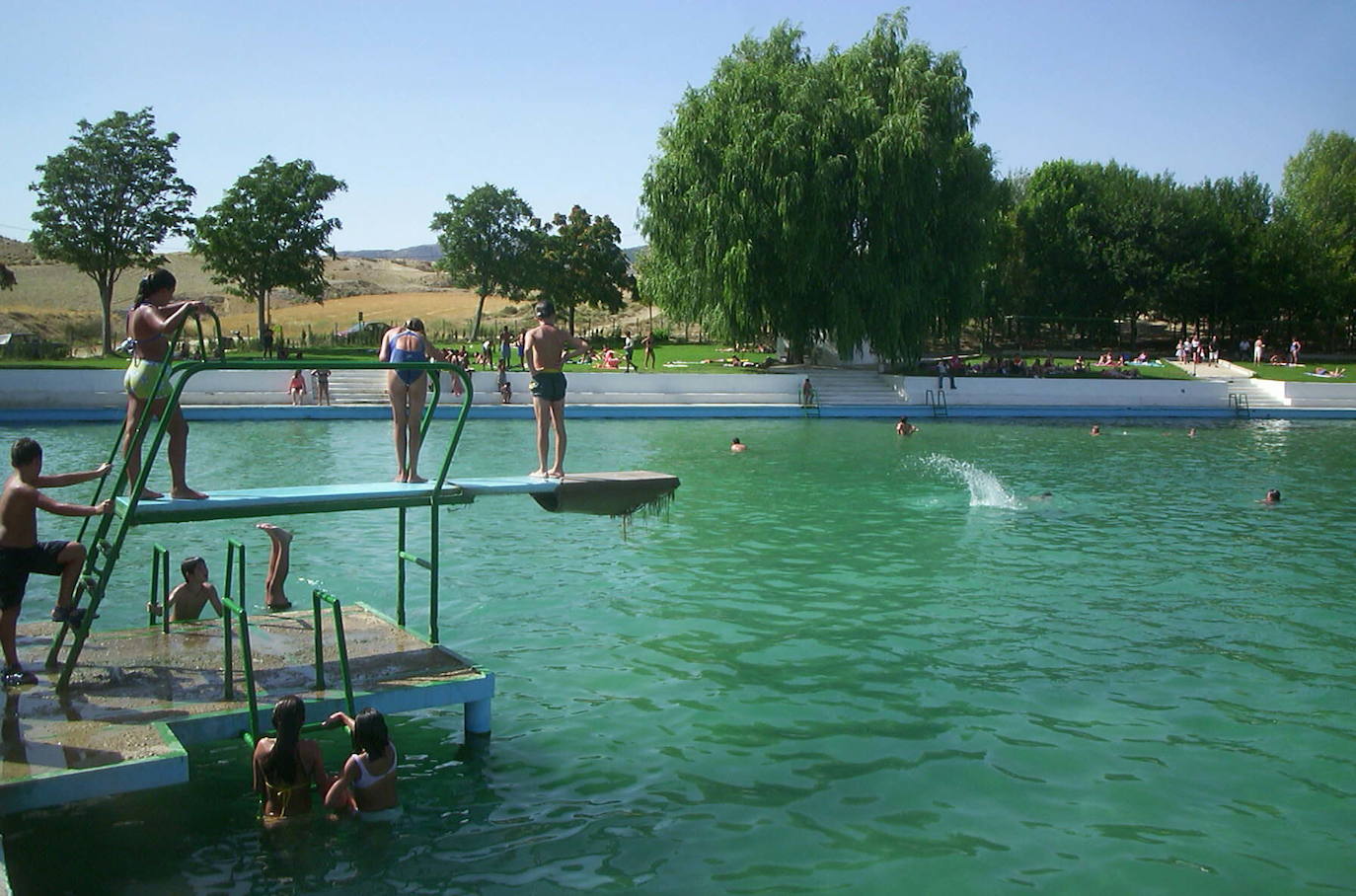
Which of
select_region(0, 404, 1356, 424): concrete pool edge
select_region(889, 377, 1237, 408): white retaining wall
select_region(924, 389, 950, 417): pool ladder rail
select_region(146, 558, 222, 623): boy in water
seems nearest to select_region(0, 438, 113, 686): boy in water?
select_region(146, 558, 222, 623): boy in water

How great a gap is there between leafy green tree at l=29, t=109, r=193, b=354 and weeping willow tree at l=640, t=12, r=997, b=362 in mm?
24659

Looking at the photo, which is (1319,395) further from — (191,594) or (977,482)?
(191,594)

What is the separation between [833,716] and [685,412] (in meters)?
29.0

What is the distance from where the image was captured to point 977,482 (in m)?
23.0

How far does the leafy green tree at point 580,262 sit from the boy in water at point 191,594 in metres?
58.8

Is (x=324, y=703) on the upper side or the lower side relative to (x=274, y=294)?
lower

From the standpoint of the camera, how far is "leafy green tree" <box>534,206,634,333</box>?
68.4m

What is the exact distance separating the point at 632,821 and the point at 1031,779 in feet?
9.94

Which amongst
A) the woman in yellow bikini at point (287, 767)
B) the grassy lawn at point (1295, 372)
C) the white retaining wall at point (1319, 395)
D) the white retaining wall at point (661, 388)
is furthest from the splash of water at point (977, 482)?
the grassy lawn at point (1295, 372)

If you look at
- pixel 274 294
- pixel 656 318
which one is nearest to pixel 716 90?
pixel 656 318

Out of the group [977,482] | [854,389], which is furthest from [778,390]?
[977,482]

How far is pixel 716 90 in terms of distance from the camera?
43906 mm

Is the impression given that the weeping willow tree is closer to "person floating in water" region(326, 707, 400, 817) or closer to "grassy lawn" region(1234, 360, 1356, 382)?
"grassy lawn" region(1234, 360, 1356, 382)

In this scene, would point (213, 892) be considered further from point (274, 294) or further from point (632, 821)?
point (274, 294)
